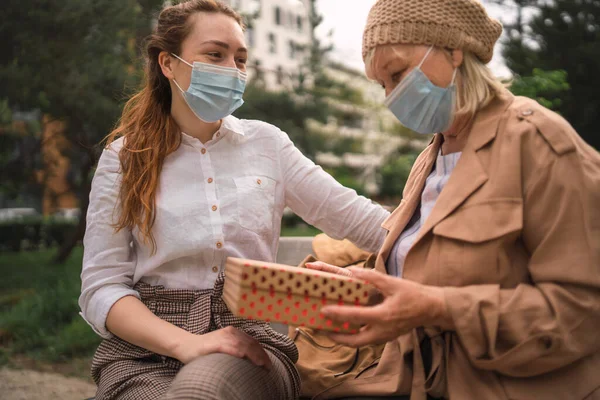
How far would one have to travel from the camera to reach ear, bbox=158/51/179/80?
8.98 feet

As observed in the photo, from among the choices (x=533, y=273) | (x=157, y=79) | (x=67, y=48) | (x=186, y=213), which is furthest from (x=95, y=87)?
(x=533, y=273)

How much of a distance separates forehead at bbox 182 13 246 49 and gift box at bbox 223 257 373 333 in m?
1.21

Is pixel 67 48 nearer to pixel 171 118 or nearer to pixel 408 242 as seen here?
pixel 171 118

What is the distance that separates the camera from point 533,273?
1.76 m

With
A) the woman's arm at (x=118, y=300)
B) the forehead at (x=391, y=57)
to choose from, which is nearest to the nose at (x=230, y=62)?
the woman's arm at (x=118, y=300)

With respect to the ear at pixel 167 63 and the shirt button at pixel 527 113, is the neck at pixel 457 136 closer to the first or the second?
the shirt button at pixel 527 113

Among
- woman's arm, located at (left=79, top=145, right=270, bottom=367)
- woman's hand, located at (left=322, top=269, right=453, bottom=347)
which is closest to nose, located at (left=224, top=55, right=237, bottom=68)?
woman's arm, located at (left=79, top=145, right=270, bottom=367)

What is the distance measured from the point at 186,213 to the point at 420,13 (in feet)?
3.74

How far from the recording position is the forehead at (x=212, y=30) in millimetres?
2635

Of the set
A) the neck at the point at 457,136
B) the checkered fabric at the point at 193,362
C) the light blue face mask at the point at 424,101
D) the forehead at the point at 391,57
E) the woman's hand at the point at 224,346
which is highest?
the forehead at the point at 391,57

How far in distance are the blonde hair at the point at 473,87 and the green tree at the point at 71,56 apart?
5.55m

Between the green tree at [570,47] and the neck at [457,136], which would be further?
the green tree at [570,47]

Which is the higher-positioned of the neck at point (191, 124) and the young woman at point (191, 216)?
the neck at point (191, 124)

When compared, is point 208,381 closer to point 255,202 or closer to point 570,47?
point 255,202
